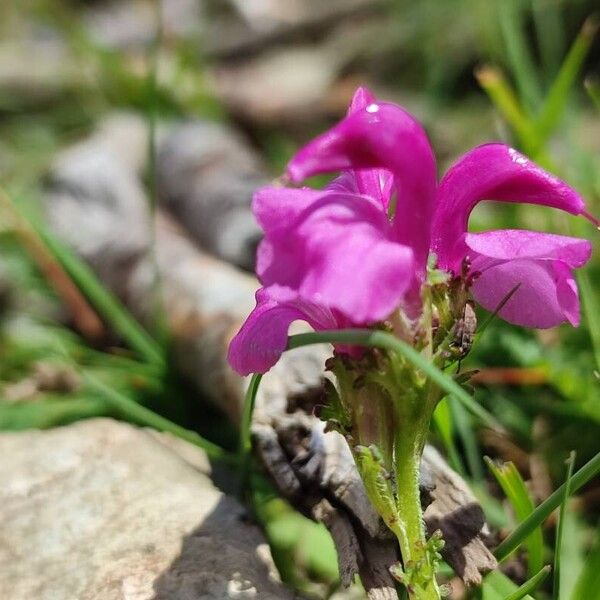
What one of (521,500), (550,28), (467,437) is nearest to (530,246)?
(521,500)

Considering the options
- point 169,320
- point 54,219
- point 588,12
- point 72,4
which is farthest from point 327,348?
point 72,4

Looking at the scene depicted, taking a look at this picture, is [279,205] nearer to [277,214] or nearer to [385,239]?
[277,214]

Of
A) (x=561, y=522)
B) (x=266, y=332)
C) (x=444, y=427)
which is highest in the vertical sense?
(x=266, y=332)

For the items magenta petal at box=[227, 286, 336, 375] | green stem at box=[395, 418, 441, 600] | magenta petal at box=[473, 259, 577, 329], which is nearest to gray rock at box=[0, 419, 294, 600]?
green stem at box=[395, 418, 441, 600]

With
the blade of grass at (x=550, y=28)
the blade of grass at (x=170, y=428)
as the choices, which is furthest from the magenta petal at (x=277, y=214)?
the blade of grass at (x=550, y=28)

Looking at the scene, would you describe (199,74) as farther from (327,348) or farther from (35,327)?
(327,348)

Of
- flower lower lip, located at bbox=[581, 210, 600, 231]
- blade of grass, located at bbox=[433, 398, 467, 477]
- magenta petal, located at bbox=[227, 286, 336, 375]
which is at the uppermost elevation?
flower lower lip, located at bbox=[581, 210, 600, 231]

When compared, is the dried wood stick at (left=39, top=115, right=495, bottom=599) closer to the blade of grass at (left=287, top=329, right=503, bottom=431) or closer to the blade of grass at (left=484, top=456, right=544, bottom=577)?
the blade of grass at (left=484, top=456, right=544, bottom=577)

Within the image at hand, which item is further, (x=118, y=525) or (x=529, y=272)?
(x=118, y=525)
